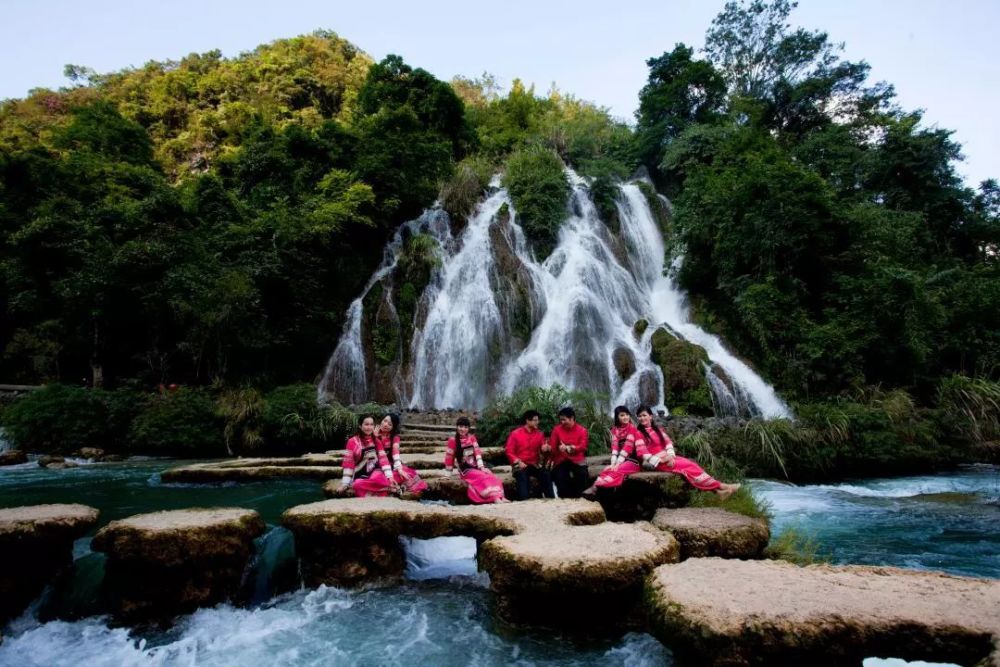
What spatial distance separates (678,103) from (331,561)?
25075 mm

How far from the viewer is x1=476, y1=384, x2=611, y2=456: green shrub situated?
31.7 feet

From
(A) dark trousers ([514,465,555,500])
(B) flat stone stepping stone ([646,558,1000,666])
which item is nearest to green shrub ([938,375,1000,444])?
(A) dark trousers ([514,465,555,500])

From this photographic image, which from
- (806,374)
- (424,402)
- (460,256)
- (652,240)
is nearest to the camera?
(806,374)

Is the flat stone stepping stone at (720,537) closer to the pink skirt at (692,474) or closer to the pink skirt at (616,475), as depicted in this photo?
the pink skirt at (692,474)

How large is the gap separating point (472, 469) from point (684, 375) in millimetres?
8954

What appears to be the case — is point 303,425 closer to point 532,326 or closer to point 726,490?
point 532,326

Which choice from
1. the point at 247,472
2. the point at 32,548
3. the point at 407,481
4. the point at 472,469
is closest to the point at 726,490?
the point at 472,469

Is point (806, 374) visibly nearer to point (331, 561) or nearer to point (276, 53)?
point (331, 561)

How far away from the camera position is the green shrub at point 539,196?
18.2 meters

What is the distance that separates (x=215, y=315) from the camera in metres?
13.3

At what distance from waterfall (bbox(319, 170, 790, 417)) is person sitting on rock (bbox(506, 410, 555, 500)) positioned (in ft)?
24.8

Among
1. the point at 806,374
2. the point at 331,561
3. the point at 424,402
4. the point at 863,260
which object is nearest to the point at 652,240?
the point at 863,260

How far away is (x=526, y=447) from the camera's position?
6.06m

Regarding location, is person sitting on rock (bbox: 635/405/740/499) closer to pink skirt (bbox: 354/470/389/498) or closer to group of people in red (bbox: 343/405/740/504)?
group of people in red (bbox: 343/405/740/504)
